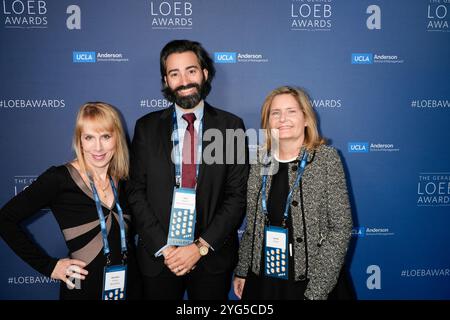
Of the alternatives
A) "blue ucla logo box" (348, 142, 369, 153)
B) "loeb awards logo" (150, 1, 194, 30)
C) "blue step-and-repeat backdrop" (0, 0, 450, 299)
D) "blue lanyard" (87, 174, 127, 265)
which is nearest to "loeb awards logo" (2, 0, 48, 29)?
"blue step-and-repeat backdrop" (0, 0, 450, 299)

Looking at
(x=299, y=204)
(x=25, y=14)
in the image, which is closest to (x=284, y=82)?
(x=299, y=204)

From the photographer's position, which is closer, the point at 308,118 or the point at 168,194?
the point at 308,118

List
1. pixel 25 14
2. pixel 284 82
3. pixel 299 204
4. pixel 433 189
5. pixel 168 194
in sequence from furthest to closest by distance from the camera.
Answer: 1. pixel 433 189
2. pixel 284 82
3. pixel 25 14
4. pixel 168 194
5. pixel 299 204

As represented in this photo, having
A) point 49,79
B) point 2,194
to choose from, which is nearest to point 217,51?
point 49,79

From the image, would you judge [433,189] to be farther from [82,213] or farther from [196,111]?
[82,213]

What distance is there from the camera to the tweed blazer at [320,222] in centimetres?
179

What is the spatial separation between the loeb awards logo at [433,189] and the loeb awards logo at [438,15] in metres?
1.28

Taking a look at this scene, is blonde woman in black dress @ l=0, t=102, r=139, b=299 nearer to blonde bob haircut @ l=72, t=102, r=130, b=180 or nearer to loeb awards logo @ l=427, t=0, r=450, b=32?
blonde bob haircut @ l=72, t=102, r=130, b=180

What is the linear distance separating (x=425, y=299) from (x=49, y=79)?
12.8ft

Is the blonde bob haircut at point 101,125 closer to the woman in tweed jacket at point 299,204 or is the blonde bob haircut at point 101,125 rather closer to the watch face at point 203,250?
the watch face at point 203,250

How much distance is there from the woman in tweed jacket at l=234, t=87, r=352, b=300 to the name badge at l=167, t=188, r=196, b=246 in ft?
1.20

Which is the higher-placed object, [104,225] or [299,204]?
[299,204]

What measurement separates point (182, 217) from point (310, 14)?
6.54 feet

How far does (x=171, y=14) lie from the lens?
8.68 feet
